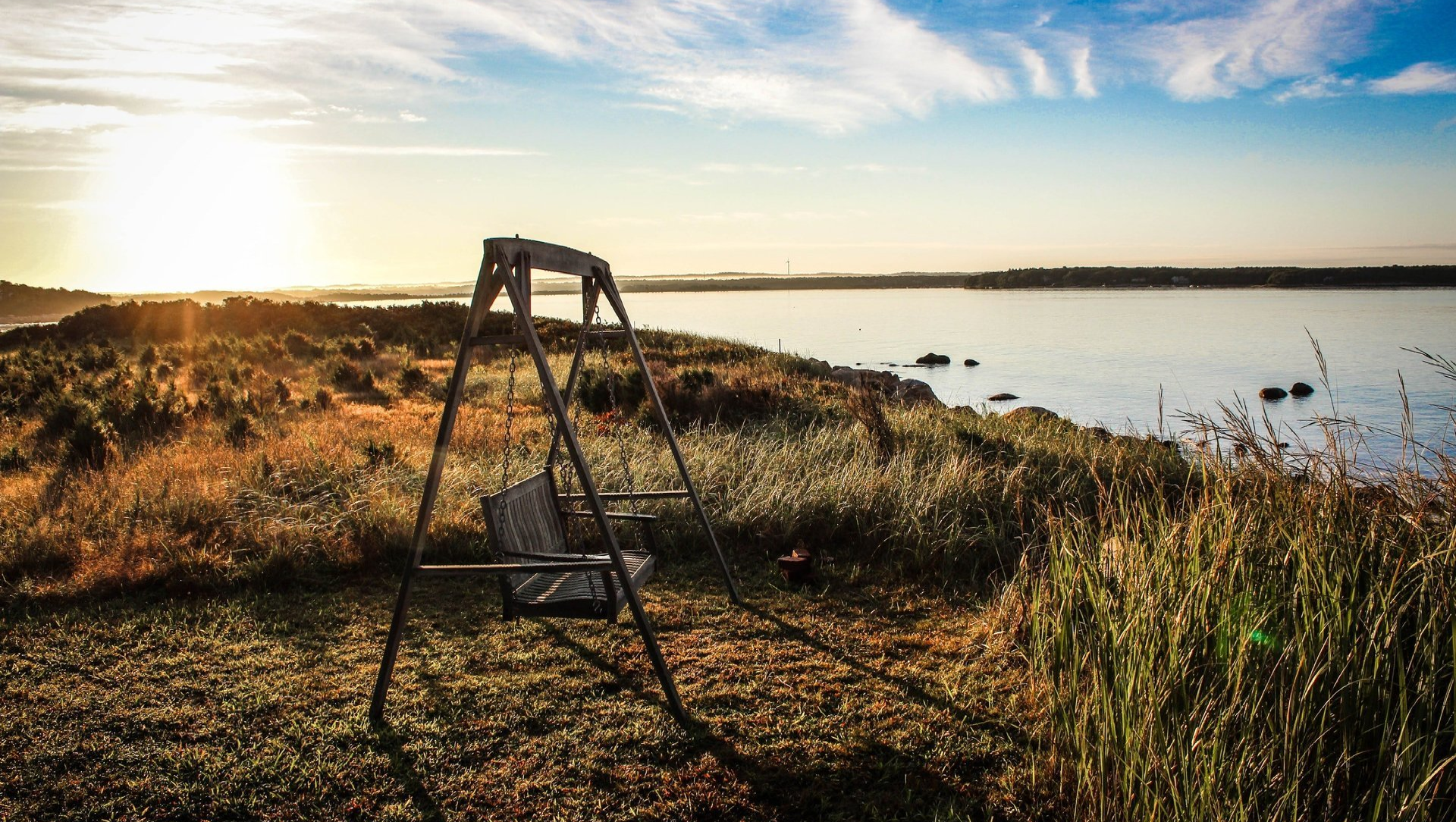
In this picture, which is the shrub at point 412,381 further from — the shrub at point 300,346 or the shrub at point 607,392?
the shrub at point 300,346

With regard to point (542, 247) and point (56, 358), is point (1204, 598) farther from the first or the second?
point (56, 358)

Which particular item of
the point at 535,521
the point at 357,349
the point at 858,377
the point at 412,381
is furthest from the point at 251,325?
the point at 535,521

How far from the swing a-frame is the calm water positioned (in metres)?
2.81

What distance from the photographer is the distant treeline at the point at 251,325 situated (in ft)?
85.2

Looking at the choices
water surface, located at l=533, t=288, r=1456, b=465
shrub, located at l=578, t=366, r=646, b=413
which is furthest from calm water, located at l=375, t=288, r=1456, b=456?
shrub, located at l=578, t=366, r=646, b=413

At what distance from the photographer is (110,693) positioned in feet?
13.5

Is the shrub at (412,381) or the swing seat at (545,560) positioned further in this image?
the shrub at (412,381)

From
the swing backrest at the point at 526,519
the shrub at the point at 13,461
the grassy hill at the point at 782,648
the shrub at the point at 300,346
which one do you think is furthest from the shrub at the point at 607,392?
the shrub at the point at 300,346

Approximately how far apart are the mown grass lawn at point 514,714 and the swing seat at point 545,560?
49 centimetres

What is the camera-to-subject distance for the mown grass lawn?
10.4 ft

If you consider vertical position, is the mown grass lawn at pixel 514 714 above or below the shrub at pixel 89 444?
below

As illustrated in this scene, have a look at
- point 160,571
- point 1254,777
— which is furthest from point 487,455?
point 1254,777

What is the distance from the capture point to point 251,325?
2948 cm

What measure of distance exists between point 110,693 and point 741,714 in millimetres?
3240
